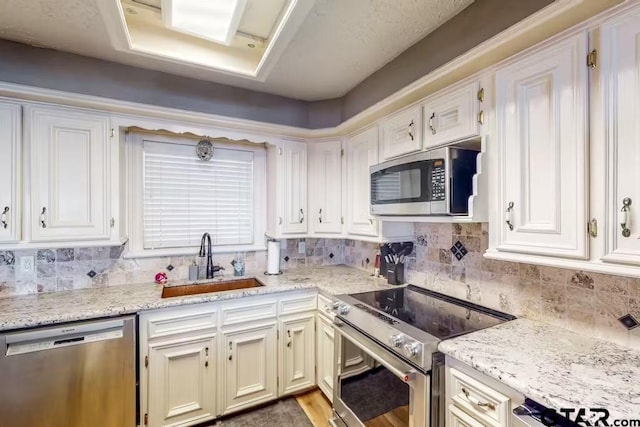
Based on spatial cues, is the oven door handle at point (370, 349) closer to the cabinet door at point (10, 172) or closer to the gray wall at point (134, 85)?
the gray wall at point (134, 85)

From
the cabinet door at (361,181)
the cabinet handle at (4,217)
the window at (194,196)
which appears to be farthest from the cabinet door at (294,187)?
the cabinet handle at (4,217)

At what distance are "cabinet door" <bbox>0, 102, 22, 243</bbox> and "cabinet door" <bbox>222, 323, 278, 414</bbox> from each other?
1454 millimetres

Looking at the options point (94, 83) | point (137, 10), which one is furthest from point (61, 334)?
point (137, 10)

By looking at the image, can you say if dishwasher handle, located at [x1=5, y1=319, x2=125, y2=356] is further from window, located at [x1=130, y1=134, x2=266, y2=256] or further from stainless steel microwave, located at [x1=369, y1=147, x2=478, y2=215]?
stainless steel microwave, located at [x1=369, y1=147, x2=478, y2=215]

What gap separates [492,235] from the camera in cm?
145

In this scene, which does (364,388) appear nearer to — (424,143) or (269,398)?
(269,398)

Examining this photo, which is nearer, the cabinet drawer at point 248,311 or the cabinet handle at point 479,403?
the cabinet handle at point 479,403

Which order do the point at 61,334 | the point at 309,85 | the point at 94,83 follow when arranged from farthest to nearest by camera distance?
the point at 309,85, the point at 94,83, the point at 61,334

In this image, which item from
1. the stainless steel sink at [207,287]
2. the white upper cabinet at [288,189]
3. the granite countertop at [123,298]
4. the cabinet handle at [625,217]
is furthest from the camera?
the white upper cabinet at [288,189]

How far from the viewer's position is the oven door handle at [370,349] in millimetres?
1389

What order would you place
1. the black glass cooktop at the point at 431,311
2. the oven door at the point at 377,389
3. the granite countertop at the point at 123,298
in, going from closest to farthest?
1. the oven door at the point at 377,389
2. the black glass cooktop at the point at 431,311
3. the granite countertop at the point at 123,298

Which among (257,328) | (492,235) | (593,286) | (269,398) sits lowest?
(269,398)

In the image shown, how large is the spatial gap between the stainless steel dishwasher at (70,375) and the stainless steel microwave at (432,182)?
1.79 metres

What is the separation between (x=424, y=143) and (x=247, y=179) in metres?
1.68
